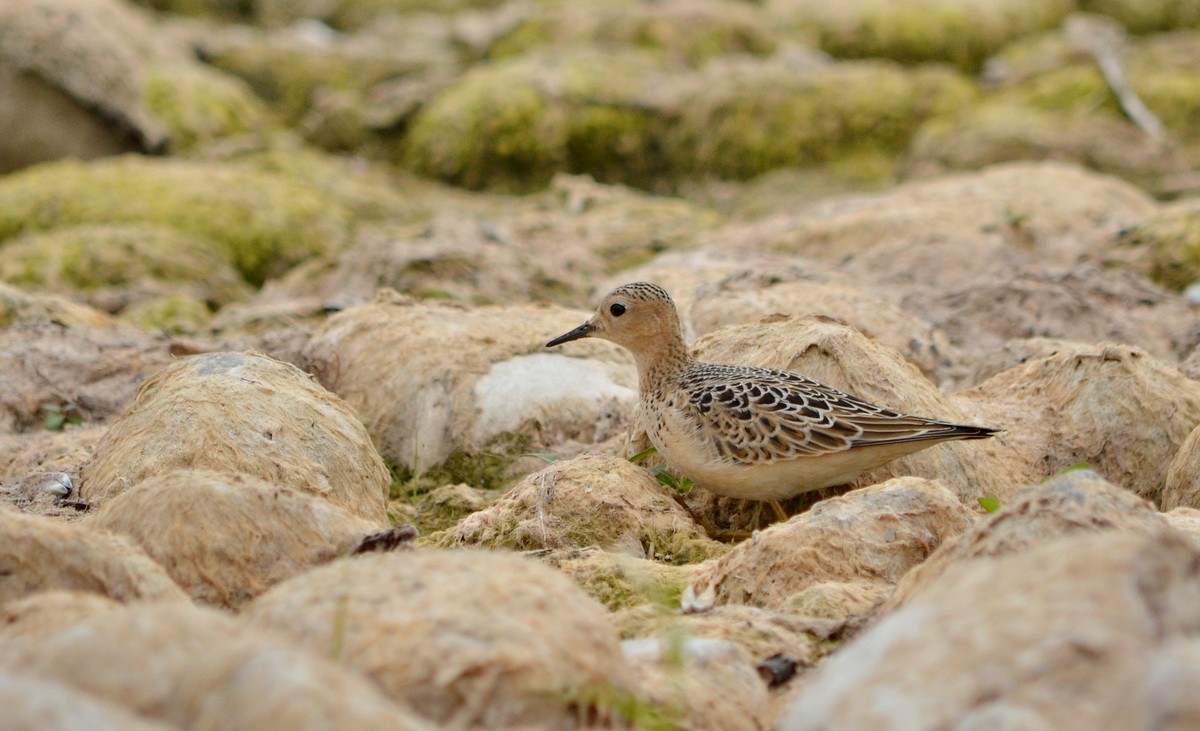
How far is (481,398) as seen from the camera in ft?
27.8

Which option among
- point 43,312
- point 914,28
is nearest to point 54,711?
point 43,312

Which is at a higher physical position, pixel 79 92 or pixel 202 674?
pixel 202 674

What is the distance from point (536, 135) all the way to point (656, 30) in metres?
5.06

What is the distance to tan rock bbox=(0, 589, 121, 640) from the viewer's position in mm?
4160

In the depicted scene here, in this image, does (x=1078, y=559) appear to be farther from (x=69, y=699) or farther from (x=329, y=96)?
(x=329, y=96)

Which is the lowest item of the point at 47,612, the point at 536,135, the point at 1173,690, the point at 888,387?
the point at 536,135

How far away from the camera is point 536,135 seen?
18.3 metres

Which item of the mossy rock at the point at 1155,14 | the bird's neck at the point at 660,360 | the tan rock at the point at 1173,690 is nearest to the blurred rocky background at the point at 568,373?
the tan rock at the point at 1173,690

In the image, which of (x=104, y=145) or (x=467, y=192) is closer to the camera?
(x=104, y=145)

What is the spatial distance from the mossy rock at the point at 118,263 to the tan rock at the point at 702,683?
28.7 ft

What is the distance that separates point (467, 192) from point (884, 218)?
22.5ft

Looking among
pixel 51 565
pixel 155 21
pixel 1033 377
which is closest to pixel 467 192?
pixel 155 21

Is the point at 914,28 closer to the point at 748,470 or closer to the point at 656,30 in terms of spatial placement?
the point at 656,30

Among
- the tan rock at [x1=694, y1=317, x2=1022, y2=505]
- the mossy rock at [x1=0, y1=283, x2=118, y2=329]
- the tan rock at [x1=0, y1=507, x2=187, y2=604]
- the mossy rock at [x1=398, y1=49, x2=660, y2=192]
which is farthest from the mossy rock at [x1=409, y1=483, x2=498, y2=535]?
the mossy rock at [x1=398, y1=49, x2=660, y2=192]
